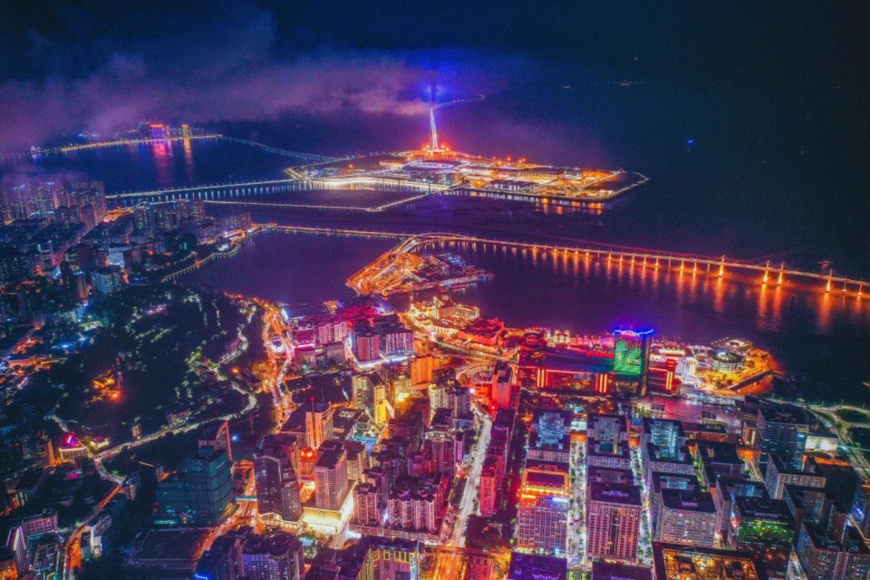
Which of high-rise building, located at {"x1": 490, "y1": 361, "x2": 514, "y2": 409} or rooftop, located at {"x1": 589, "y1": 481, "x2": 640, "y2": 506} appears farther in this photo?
high-rise building, located at {"x1": 490, "y1": 361, "x2": 514, "y2": 409}

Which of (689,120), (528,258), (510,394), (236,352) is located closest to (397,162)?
(528,258)

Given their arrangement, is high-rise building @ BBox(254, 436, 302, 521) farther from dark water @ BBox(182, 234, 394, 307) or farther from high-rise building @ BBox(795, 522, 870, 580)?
dark water @ BBox(182, 234, 394, 307)

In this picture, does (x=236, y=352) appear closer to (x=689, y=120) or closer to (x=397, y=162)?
(x=397, y=162)

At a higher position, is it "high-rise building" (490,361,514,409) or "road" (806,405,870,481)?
"high-rise building" (490,361,514,409)

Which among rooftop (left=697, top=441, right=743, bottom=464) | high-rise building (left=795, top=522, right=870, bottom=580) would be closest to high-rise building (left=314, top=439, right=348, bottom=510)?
rooftop (left=697, top=441, right=743, bottom=464)

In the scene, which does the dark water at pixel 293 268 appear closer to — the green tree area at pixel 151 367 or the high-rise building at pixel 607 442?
the green tree area at pixel 151 367

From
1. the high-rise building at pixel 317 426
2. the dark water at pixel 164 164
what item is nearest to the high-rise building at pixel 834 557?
the high-rise building at pixel 317 426
